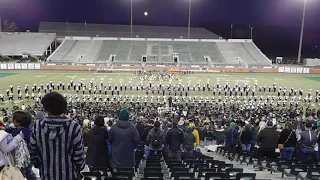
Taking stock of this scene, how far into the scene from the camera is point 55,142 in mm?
2834

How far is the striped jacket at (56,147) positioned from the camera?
282cm

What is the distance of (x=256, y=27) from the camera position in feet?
285

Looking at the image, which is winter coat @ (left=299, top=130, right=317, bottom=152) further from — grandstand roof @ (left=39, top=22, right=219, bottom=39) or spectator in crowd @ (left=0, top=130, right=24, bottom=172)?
grandstand roof @ (left=39, top=22, right=219, bottom=39)

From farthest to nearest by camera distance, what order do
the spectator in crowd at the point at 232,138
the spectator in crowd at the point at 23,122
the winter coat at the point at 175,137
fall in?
the spectator in crowd at the point at 232,138 → the winter coat at the point at 175,137 → the spectator in crowd at the point at 23,122

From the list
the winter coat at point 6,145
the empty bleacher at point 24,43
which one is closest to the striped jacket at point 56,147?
the winter coat at point 6,145

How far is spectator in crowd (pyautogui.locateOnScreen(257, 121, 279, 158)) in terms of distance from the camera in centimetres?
607

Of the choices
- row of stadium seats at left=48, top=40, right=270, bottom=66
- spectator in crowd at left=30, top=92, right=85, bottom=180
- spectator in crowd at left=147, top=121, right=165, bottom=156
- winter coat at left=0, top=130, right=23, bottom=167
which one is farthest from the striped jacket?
row of stadium seats at left=48, top=40, right=270, bottom=66

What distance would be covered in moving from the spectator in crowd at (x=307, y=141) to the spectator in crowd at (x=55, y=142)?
16.0ft

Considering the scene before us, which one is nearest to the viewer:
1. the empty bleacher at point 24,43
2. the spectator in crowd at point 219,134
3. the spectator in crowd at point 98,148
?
the spectator in crowd at point 98,148

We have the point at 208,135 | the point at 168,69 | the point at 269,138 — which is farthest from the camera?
the point at 168,69

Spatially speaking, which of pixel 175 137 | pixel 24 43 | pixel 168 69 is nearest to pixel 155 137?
pixel 175 137

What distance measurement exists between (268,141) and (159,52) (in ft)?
158

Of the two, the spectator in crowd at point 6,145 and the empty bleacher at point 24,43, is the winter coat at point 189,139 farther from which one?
the empty bleacher at point 24,43

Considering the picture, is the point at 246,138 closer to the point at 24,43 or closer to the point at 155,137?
the point at 155,137
